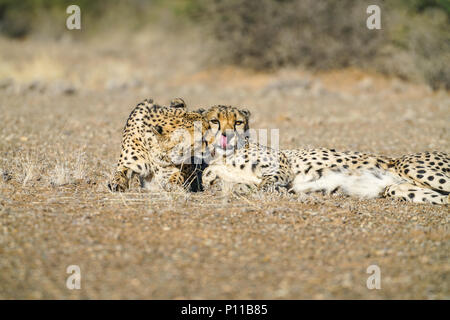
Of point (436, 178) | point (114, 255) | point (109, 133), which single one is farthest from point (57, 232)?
point (109, 133)

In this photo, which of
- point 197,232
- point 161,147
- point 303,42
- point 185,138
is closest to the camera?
point 197,232

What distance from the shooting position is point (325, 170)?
5.12 m

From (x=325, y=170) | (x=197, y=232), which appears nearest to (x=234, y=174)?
(x=325, y=170)

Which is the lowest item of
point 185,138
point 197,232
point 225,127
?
point 197,232

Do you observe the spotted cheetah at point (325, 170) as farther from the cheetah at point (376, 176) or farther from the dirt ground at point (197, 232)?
the dirt ground at point (197, 232)

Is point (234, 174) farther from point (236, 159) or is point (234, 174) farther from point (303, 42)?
point (303, 42)

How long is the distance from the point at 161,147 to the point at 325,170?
66.3 inches

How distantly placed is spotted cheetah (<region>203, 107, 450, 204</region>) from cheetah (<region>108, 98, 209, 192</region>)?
0.30 m

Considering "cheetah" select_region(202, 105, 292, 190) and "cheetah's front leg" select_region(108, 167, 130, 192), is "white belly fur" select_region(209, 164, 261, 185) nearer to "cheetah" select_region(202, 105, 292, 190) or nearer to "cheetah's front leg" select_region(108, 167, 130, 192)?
"cheetah" select_region(202, 105, 292, 190)

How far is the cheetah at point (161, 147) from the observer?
465cm

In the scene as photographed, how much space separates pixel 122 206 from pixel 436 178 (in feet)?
9.85

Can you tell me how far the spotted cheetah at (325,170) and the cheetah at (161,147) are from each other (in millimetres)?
299

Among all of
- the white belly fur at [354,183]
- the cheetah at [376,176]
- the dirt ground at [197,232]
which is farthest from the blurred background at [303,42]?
the white belly fur at [354,183]

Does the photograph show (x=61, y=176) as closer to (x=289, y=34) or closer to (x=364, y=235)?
(x=364, y=235)
